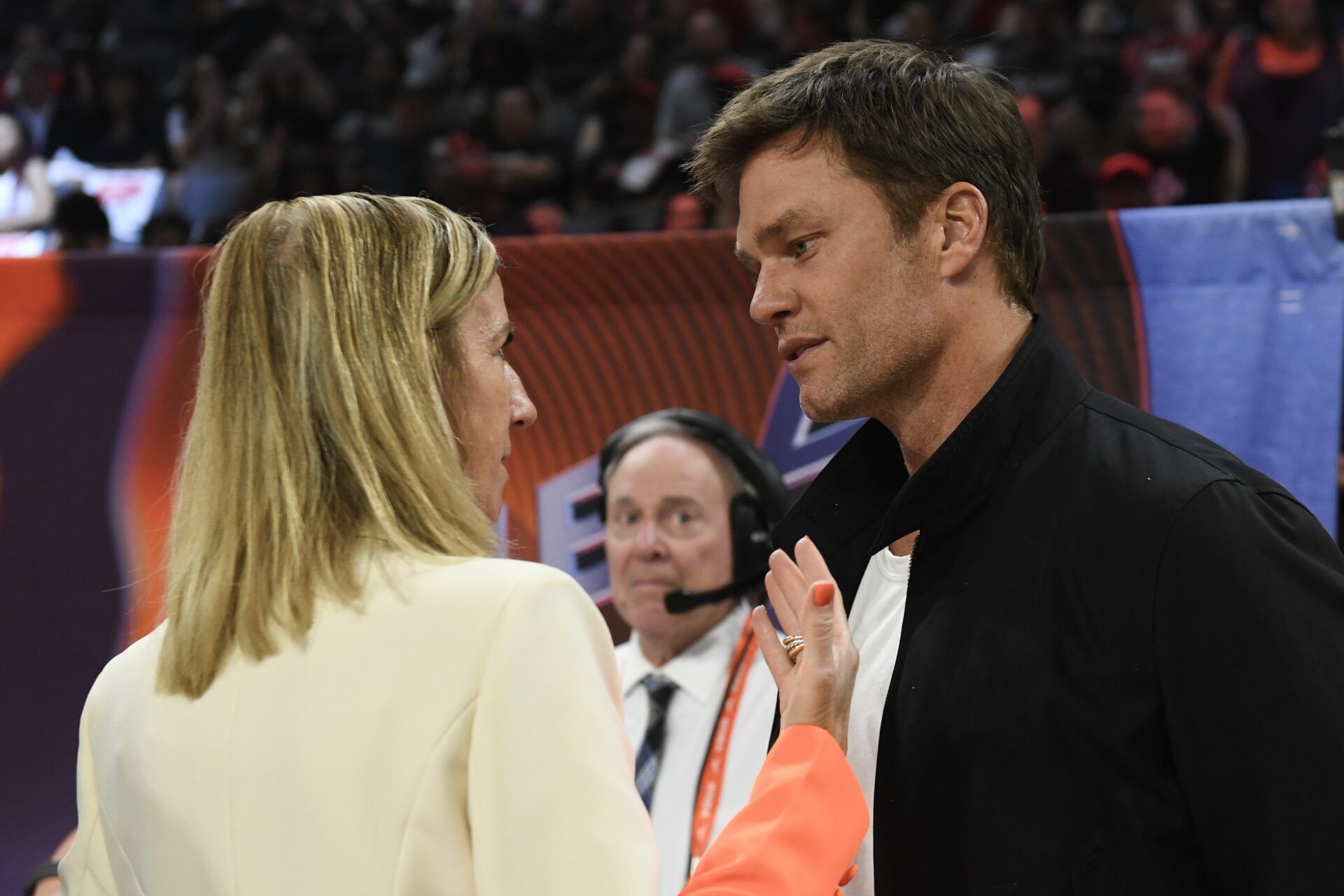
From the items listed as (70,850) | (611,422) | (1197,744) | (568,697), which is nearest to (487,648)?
(568,697)

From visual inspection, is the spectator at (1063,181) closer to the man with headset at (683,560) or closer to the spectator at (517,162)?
the spectator at (517,162)

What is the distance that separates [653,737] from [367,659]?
164 cm

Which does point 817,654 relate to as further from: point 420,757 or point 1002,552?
point 420,757

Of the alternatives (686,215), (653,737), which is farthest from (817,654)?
(686,215)

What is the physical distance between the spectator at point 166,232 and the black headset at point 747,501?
395 cm

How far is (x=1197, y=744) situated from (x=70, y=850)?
1.07 metres

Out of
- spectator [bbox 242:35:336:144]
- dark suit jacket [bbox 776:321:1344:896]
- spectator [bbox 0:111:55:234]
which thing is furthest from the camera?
spectator [bbox 242:35:336:144]

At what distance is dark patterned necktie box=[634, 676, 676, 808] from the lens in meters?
2.71

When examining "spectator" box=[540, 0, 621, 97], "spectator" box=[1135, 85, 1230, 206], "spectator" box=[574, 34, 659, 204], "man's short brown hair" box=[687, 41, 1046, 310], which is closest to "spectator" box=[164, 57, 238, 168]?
"spectator" box=[540, 0, 621, 97]

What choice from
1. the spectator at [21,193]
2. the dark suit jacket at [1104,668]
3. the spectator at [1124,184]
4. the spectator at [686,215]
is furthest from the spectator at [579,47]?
the dark suit jacket at [1104,668]

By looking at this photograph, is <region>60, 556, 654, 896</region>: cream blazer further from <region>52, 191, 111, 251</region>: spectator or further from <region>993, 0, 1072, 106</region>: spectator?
<region>993, 0, 1072, 106</region>: spectator

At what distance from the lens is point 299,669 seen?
119cm

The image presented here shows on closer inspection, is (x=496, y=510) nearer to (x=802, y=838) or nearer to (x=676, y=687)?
(x=802, y=838)

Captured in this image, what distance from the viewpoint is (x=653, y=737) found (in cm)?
276
